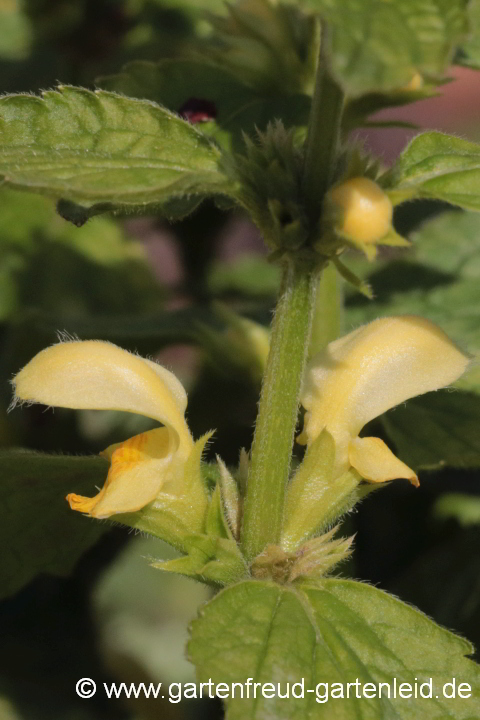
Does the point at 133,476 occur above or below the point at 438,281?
above

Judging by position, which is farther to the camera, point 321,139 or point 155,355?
point 155,355

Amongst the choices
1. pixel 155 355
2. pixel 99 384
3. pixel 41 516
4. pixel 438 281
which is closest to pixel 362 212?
pixel 99 384

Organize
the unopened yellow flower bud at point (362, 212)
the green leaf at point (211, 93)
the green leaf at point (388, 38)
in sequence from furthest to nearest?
the green leaf at point (211, 93) → the unopened yellow flower bud at point (362, 212) → the green leaf at point (388, 38)

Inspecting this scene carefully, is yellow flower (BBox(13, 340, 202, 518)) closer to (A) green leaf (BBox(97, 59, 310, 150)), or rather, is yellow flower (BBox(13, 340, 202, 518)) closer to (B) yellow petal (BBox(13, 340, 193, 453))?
(B) yellow petal (BBox(13, 340, 193, 453))

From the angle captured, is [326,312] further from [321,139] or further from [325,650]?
[325,650]

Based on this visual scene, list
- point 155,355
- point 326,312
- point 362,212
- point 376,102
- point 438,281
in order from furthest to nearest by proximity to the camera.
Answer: point 155,355 < point 438,281 < point 326,312 < point 376,102 < point 362,212

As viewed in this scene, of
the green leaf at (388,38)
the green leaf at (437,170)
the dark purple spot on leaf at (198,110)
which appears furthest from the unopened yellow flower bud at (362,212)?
the dark purple spot on leaf at (198,110)

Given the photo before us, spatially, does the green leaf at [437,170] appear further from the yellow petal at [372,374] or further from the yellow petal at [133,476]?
the yellow petal at [133,476]
